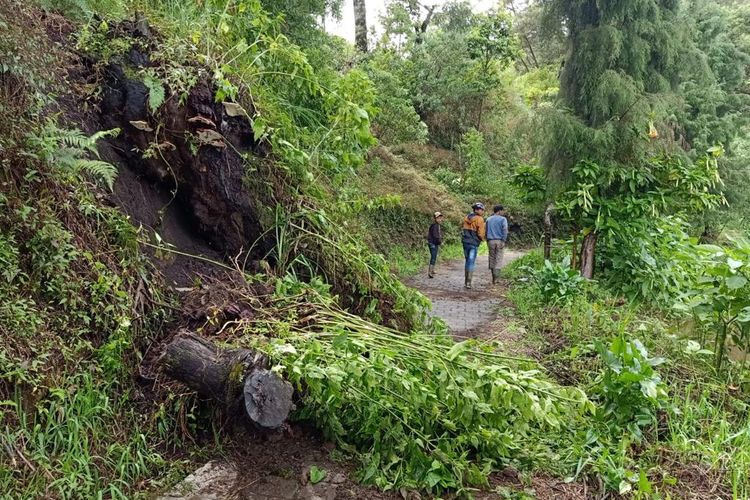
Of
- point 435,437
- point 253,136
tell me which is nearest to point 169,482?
point 435,437

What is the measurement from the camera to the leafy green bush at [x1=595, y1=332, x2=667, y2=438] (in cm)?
391

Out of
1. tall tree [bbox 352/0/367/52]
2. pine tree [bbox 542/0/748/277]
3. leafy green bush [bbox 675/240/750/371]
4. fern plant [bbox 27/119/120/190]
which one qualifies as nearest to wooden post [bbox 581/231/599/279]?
pine tree [bbox 542/0/748/277]

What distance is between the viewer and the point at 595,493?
3.54m

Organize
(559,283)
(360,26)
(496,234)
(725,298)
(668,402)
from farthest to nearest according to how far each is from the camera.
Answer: (360,26) → (496,234) → (559,283) → (725,298) → (668,402)

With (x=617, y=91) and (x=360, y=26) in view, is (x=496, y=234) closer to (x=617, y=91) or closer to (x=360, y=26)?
(x=617, y=91)

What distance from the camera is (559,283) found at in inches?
291

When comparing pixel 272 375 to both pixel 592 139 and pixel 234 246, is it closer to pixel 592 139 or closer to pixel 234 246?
pixel 234 246

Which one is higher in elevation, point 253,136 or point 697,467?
point 253,136

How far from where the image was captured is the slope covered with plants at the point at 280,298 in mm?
3207

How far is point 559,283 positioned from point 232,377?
5455 mm

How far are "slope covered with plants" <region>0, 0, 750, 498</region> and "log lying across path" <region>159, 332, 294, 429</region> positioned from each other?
0.26 ft

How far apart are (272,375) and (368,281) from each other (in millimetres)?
1990

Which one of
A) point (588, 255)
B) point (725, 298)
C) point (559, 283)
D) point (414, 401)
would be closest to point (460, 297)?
point (559, 283)

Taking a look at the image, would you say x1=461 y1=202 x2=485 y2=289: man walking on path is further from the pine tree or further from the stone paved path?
the pine tree
